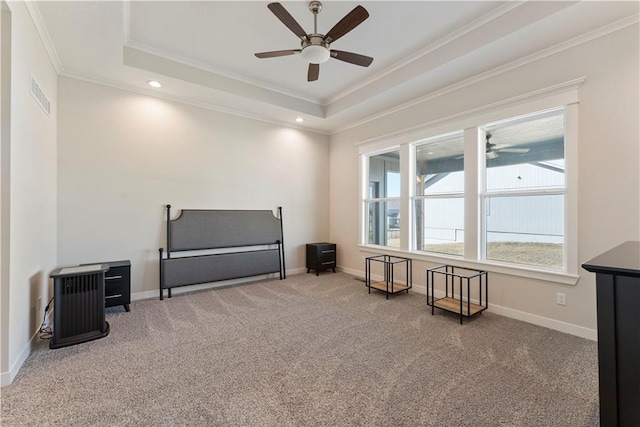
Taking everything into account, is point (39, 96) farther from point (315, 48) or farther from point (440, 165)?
point (440, 165)

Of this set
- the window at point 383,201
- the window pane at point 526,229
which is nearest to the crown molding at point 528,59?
the window at point 383,201

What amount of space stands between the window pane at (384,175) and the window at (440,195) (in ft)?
1.37

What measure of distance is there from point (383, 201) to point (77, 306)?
4362 millimetres

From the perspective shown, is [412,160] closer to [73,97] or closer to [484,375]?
[484,375]

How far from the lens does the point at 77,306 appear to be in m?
2.71

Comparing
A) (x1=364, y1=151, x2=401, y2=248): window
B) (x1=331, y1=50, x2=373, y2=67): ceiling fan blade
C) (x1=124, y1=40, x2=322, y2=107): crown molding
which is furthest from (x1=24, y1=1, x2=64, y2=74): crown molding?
(x1=364, y1=151, x2=401, y2=248): window

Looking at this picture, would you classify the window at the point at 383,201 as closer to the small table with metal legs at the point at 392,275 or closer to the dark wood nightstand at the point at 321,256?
the small table with metal legs at the point at 392,275

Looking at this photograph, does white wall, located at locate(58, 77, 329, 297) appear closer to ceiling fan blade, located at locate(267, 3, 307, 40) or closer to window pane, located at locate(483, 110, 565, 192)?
ceiling fan blade, located at locate(267, 3, 307, 40)

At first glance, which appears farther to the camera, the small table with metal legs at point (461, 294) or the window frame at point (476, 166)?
the small table with metal legs at point (461, 294)

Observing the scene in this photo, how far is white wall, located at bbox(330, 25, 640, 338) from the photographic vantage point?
2.57 metres

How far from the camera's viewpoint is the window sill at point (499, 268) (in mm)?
2952

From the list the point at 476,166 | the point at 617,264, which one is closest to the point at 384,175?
the point at 476,166

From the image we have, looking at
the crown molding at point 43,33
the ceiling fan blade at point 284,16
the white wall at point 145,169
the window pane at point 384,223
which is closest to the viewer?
the ceiling fan blade at point 284,16

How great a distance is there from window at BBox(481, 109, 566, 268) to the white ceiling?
2.73 ft
